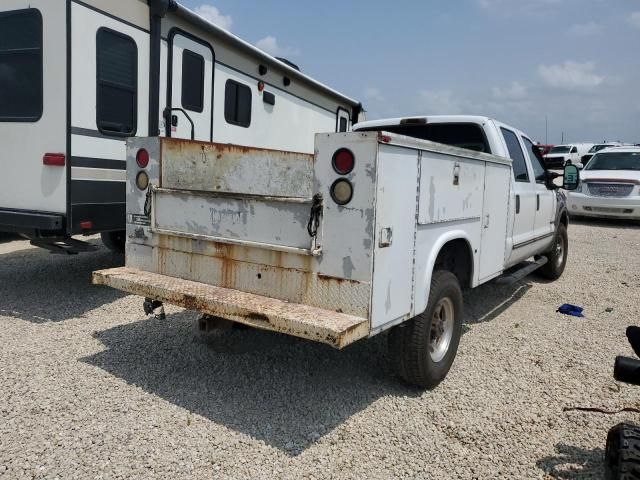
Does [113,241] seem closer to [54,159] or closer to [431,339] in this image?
[54,159]

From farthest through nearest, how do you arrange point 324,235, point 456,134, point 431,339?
point 456,134 < point 431,339 < point 324,235

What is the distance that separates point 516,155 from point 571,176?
168 cm

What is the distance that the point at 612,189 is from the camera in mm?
13195

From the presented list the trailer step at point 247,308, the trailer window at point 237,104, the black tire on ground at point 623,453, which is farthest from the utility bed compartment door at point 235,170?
the trailer window at point 237,104

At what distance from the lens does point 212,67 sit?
673cm

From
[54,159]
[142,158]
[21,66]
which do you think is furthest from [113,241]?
[142,158]

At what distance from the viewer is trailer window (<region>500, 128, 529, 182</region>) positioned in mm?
5445

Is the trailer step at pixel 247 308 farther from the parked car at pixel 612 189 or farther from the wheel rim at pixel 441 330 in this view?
the parked car at pixel 612 189

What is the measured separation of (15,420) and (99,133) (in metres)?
2.97

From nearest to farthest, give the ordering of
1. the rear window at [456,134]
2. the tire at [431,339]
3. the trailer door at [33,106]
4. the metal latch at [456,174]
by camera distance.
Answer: the tire at [431,339]
the metal latch at [456,174]
the trailer door at [33,106]
the rear window at [456,134]

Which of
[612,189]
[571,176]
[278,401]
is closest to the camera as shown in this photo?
[278,401]

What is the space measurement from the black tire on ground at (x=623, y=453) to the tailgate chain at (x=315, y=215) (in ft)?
5.83

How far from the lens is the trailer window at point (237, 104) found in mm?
7141

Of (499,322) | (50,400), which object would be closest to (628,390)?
(499,322)
